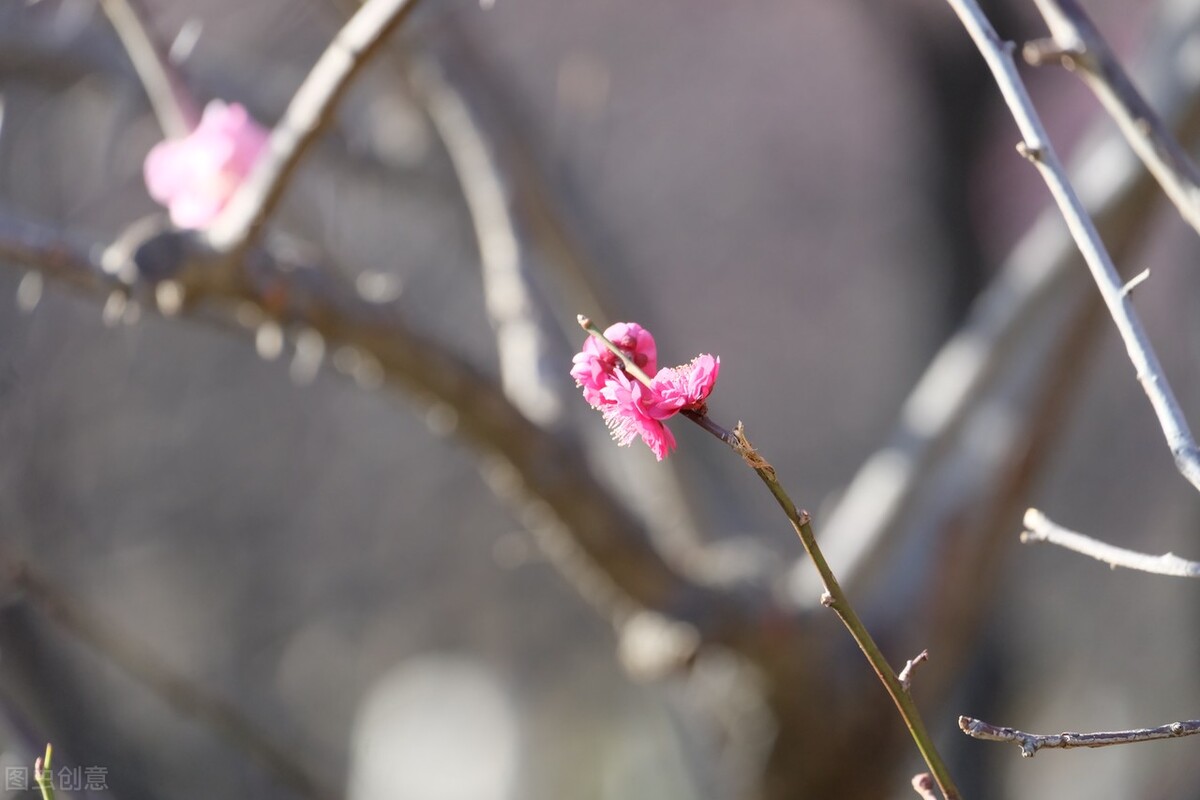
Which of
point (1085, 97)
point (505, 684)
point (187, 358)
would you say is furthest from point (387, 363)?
point (505, 684)

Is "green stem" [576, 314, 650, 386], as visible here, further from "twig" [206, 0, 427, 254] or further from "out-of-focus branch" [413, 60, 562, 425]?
"out-of-focus branch" [413, 60, 562, 425]

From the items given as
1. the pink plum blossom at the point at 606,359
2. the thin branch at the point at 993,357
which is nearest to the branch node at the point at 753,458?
the pink plum blossom at the point at 606,359

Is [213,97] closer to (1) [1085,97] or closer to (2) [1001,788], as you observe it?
(2) [1001,788]

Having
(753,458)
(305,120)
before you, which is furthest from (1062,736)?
(305,120)

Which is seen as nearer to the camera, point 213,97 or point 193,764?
point 213,97

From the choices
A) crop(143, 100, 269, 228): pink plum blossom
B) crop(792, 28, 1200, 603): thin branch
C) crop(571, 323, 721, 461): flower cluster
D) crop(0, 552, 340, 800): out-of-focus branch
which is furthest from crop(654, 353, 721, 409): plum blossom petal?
crop(792, 28, 1200, 603): thin branch
